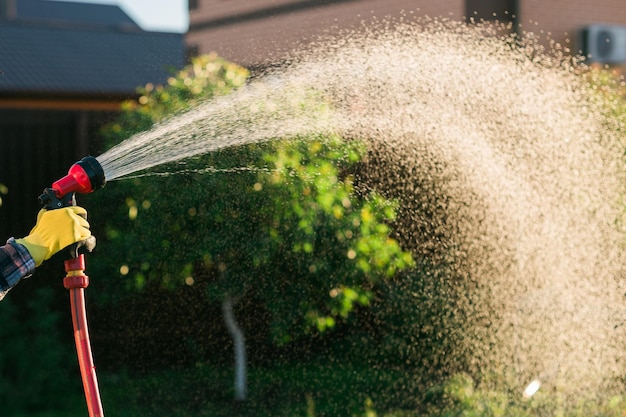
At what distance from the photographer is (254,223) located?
589 cm

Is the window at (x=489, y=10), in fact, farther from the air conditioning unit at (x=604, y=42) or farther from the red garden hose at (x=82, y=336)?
the red garden hose at (x=82, y=336)

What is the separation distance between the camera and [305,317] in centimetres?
604

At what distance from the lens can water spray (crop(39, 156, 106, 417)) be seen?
291cm

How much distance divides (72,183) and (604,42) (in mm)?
6686

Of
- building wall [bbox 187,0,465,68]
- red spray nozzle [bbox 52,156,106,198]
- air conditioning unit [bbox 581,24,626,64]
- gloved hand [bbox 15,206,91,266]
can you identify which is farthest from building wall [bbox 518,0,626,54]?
gloved hand [bbox 15,206,91,266]

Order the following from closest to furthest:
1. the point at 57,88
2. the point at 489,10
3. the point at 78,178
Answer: the point at 78,178 < the point at 57,88 < the point at 489,10

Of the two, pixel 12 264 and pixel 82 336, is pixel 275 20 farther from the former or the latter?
pixel 12 264

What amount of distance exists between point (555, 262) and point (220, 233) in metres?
1.96

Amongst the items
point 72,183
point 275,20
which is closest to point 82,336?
point 72,183

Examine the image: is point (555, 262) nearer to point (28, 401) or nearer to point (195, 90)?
point (195, 90)

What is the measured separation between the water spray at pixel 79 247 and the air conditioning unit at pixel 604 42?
21.2 feet

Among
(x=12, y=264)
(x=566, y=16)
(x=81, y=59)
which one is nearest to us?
(x=12, y=264)

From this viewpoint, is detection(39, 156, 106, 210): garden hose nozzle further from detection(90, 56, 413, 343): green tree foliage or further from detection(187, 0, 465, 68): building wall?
detection(187, 0, 465, 68): building wall

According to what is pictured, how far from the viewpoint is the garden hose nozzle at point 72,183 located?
9.51 feet
